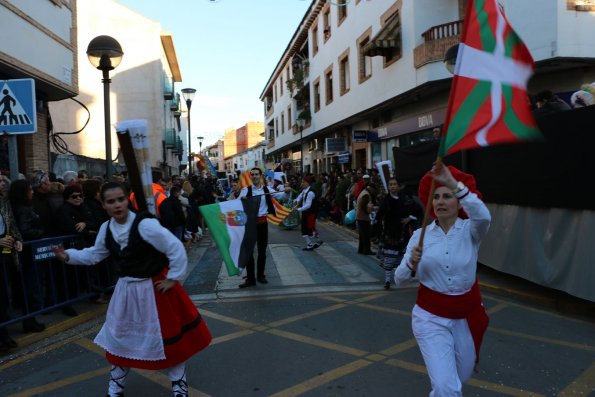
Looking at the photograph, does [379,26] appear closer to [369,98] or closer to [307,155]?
[369,98]

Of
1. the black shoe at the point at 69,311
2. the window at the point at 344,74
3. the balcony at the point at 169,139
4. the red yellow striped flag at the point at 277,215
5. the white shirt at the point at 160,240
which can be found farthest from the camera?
the balcony at the point at 169,139

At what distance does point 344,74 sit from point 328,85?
3.15m

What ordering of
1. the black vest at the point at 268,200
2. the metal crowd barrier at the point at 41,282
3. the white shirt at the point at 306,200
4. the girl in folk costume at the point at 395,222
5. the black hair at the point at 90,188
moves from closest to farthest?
1. the metal crowd barrier at the point at 41,282
2. the black hair at the point at 90,188
3. the girl in folk costume at the point at 395,222
4. the black vest at the point at 268,200
5. the white shirt at the point at 306,200

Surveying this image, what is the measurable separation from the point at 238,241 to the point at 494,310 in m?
3.54

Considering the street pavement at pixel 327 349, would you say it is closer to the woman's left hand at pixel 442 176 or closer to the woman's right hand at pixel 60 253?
the woman's right hand at pixel 60 253

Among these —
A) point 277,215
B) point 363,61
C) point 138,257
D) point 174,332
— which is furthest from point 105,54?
point 363,61

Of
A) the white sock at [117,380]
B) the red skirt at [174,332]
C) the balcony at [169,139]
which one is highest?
the balcony at [169,139]

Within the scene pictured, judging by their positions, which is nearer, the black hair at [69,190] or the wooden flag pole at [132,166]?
the wooden flag pole at [132,166]

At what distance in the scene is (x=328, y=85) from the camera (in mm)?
25906

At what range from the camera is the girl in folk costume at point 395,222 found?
7117 mm

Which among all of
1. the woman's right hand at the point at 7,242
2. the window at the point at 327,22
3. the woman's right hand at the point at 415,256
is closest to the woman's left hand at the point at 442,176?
the woman's right hand at the point at 415,256

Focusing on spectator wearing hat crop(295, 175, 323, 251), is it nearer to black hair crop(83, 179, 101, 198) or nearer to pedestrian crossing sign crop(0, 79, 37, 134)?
black hair crop(83, 179, 101, 198)

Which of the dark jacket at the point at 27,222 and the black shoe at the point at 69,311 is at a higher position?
the dark jacket at the point at 27,222

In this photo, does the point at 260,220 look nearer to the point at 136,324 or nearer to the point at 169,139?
the point at 136,324
